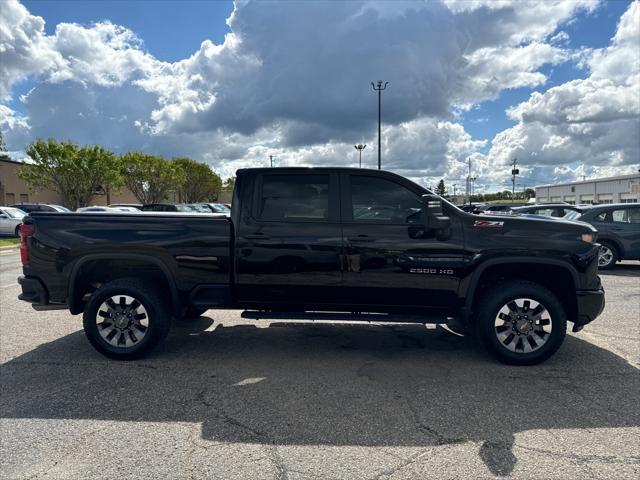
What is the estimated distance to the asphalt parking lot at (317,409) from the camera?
2.79 metres

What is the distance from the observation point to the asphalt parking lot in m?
2.79

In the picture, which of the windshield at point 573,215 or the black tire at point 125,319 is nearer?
the black tire at point 125,319

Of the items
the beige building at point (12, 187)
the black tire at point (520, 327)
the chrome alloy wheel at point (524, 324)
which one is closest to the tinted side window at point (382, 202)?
the black tire at point (520, 327)

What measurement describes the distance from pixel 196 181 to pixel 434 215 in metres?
56.3

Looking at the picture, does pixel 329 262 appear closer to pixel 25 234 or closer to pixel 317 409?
pixel 317 409

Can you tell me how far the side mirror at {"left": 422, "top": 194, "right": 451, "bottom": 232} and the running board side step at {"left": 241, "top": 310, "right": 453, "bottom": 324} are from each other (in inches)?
35.6

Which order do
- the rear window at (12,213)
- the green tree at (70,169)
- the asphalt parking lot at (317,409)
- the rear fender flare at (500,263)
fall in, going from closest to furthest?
the asphalt parking lot at (317,409) < the rear fender flare at (500,263) < the rear window at (12,213) < the green tree at (70,169)

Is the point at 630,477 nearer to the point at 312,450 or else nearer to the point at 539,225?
the point at 312,450

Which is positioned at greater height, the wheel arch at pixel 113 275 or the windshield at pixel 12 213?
the windshield at pixel 12 213

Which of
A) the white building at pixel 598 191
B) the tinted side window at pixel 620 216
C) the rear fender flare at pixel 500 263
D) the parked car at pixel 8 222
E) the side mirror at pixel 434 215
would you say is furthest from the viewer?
the white building at pixel 598 191

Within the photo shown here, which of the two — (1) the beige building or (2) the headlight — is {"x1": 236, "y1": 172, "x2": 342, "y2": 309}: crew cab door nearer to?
(2) the headlight

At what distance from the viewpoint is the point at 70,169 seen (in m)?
31.3

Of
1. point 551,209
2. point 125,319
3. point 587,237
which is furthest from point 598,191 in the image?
point 125,319

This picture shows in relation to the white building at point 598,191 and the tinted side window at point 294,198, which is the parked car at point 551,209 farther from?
the white building at point 598,191
